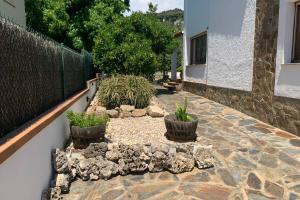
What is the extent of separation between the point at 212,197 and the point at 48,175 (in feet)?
8.03

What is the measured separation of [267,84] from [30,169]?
20.3 ft

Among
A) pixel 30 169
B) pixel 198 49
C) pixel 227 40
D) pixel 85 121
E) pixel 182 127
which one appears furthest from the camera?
pixel 198 49

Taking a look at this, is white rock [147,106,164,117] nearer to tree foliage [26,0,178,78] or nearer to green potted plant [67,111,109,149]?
tree foliage [26,0,178,78]

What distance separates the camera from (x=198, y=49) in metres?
13.6

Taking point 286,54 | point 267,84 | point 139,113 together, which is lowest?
point 139,113

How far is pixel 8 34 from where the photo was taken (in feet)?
12.0

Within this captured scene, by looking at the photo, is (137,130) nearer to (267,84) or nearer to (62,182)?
(62,182)

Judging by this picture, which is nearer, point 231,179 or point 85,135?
point 231,179

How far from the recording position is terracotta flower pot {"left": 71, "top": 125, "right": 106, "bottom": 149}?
5547 mm

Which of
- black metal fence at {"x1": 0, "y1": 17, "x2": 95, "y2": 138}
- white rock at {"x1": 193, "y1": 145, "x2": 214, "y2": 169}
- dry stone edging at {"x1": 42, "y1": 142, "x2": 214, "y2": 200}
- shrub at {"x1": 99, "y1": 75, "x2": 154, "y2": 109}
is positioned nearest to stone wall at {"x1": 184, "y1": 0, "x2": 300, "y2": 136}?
white rock at {"x1": 193, "y1": 145, "x2": 214, "y2": 169}

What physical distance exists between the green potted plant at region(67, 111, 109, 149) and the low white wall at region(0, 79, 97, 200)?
1.71 ft

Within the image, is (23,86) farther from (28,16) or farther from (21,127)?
(28,16)

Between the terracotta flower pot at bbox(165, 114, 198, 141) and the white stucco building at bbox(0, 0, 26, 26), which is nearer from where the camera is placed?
the terracotta flower pot at bbox(165, 114, 198, 141)

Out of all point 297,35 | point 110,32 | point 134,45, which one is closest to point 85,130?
point 297,35
